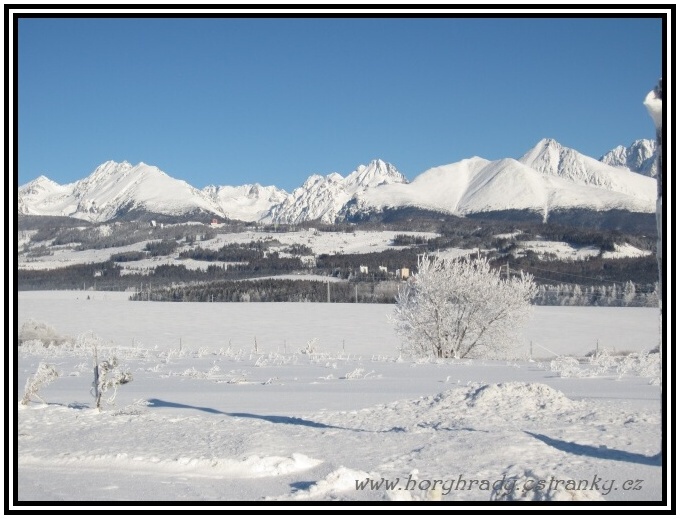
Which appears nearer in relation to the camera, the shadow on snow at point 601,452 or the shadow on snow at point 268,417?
the shadow on snow at point 601,452

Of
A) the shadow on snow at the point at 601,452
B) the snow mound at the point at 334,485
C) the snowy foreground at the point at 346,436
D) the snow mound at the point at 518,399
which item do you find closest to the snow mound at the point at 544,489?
the snowy foreground at the point at 346,436

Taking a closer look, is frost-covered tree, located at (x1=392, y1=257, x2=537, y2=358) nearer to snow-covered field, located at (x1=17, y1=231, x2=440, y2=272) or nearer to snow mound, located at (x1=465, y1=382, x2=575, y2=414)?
snow mound, located at (x1=465, y1=382, x2=575, y2=414)

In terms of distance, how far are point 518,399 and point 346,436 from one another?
9.97 feet

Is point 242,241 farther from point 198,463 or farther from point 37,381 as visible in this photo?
point 198,463

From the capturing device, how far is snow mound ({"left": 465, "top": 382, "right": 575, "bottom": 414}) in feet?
34.7

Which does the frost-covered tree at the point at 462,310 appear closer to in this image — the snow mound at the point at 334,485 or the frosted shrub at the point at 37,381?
the frosted shrub at the point at 37,381

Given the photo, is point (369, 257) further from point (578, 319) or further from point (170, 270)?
point (578, 319)

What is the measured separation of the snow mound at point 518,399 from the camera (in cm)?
1056

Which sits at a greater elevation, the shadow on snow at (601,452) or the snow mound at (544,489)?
the snow mound at (544,489)

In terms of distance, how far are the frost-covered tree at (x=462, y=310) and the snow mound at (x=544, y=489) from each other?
844 inches

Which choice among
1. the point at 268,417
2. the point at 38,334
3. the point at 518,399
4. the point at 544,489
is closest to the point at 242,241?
the point at 38,334

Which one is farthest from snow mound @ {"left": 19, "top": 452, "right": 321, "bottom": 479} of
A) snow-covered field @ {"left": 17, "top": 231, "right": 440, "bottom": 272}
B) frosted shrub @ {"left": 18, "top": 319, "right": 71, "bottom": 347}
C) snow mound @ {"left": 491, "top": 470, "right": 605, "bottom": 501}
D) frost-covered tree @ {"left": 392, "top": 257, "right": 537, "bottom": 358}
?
snow-covered field @ {"left": 17, "top": 231, "right": 440, "bottom": 272}

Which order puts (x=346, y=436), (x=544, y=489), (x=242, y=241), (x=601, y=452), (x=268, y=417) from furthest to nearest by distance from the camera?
(x=242, y=241)
(x=268, y=417)
(x=346, y=436)
(x=601, y=452)
(x=544, y=489)

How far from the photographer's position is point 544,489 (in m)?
6.39
